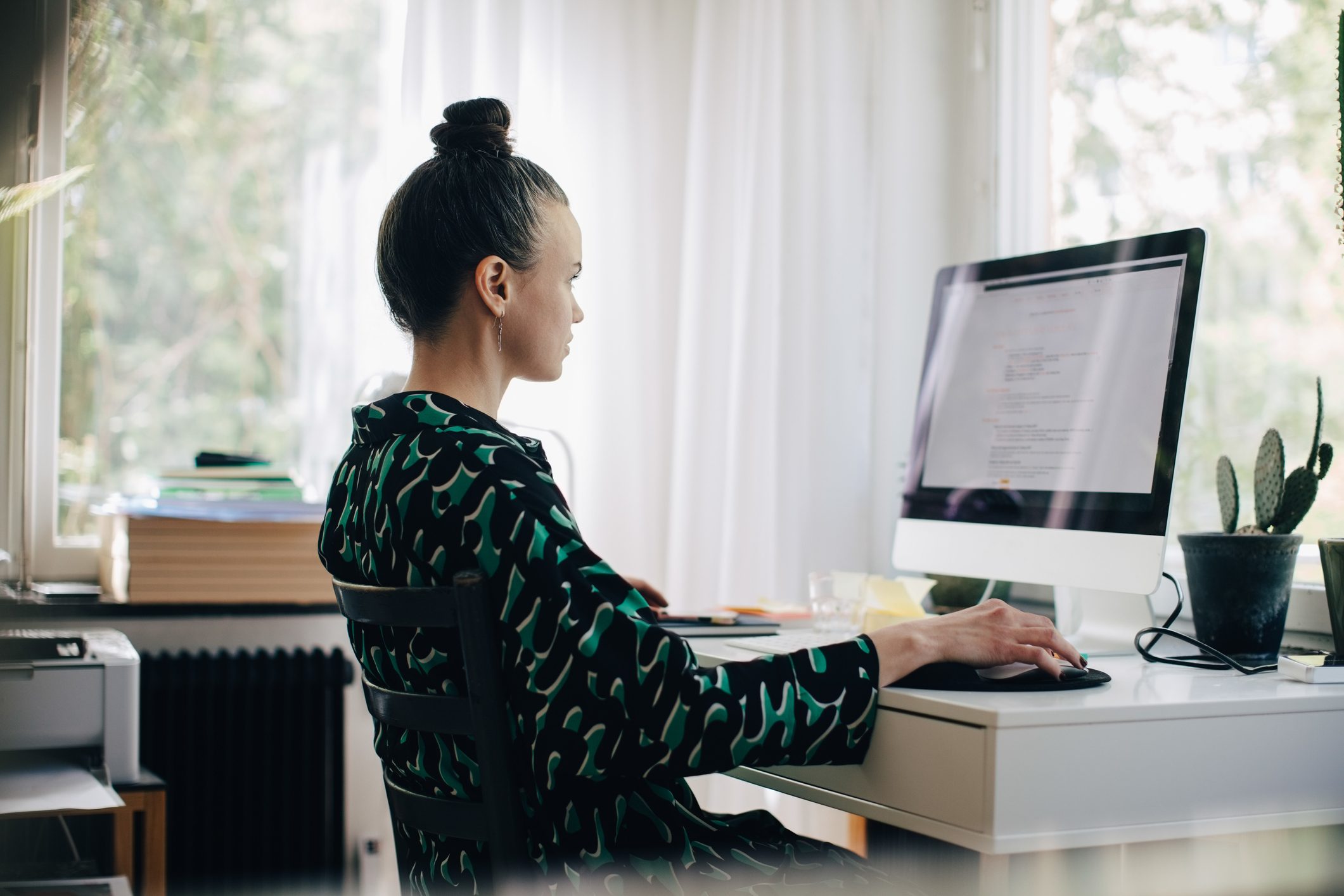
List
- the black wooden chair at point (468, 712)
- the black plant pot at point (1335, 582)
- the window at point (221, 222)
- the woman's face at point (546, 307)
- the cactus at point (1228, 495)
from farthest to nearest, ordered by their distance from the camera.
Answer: the window at point (221, 222) → the cactus at point (1228, 495) → the black plant pot at point (1335, 582) → the woman's face at point (546, 307) → the black wooden chair at point (468, 712)

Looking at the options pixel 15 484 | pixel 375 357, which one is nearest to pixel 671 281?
pixel 375 357

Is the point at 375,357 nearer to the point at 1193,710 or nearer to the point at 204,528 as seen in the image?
the point at 204,528

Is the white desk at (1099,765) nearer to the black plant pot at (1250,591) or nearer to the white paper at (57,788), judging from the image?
the black plant pot at (1250,591)

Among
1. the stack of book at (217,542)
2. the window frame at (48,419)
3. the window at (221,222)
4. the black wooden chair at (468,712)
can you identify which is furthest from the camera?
the window at (221,222)

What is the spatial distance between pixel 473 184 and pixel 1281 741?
934 millimetres

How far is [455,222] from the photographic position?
118 cm

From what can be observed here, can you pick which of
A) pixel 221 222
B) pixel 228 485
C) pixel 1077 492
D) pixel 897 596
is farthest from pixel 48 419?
pixel 1077 492

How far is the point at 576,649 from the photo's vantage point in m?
0.96

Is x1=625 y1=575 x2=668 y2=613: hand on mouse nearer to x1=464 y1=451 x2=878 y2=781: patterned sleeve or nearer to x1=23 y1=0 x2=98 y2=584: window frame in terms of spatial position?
x1=464 y1=451 x2=878 y2=781: patterned sleeve

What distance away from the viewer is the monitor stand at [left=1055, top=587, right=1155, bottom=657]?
165cm

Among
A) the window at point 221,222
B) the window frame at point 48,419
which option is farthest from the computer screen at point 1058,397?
the window frame at point 48,419

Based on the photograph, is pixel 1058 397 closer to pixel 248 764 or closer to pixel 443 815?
pixel 443 815

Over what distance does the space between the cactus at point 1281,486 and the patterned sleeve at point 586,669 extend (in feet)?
2.56

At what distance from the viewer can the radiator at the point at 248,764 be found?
227 cm
